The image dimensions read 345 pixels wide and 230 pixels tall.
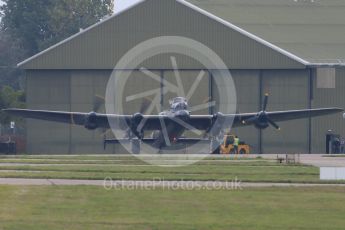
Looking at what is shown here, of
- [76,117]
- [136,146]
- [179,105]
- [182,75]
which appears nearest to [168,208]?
[179,105]

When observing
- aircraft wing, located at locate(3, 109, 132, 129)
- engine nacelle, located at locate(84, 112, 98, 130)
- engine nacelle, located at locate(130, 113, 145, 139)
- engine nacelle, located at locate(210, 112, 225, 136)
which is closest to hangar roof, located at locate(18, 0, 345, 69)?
engine nacelle, located at locate(210, 112, 225, 136)

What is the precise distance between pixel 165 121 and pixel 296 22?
31060 millimetres

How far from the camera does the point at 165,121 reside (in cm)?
6081

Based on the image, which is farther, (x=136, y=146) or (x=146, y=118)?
(x=136, y=146)

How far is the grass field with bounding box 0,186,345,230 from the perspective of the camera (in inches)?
977

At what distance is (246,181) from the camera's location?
36.0m

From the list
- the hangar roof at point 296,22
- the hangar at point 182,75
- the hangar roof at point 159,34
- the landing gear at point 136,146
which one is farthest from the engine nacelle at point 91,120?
the hangar roof at point 296,22

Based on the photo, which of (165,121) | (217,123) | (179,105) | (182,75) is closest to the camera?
(179,105)

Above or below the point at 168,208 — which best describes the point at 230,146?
above

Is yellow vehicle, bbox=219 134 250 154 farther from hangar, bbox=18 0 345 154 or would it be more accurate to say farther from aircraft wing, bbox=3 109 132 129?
aircraft wing, bbox=3 109 132 129

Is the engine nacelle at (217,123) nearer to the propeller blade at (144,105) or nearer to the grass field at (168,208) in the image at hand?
the propeller blade at (144,105)

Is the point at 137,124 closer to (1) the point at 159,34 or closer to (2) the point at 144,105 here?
(2) the point at 144,105

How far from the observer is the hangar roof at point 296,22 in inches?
3226

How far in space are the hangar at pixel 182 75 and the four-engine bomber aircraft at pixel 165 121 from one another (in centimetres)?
1121
